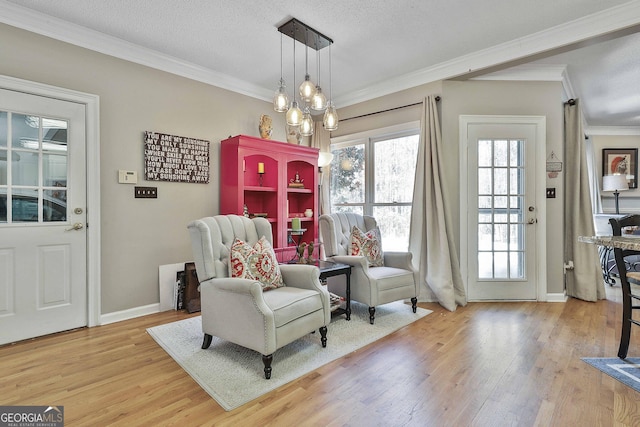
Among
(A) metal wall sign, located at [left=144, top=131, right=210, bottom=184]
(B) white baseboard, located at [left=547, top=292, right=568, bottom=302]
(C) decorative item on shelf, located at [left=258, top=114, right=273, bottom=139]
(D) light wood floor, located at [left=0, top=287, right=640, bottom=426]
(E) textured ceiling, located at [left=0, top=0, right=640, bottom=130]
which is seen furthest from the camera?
(C) decorative item on shelf, located at [left=258, top=114, right=273, bottom=139]

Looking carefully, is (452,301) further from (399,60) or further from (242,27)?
(242,27)

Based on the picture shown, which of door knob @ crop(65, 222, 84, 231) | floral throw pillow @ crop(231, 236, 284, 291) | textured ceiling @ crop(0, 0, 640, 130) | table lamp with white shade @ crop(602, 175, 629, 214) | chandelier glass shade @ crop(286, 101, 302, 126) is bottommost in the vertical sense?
floral throw pillow @ crop(231, 236, 284, 291)

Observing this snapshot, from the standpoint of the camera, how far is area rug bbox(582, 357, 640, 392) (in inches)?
76.0

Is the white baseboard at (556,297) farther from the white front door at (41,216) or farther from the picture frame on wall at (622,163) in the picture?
the white front door at (41,216)

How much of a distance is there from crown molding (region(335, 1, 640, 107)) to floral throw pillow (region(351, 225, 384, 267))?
1906 mm

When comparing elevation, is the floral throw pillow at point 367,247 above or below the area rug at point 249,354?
above

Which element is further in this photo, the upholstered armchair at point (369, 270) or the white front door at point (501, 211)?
the white front door at point (501, 211)

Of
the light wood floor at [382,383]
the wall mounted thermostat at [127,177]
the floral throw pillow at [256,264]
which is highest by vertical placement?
the wall mounted thermostat at [127,177]

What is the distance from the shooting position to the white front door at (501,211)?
357 centimetres

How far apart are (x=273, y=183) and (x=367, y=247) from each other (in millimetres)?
1465

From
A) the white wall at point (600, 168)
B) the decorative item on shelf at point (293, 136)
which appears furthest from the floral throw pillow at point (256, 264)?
the white wall at point (600, 168)

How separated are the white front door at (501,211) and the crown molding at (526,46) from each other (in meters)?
0.66

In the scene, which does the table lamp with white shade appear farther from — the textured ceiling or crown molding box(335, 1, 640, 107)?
crown molding box(335, 1, 640, 107)

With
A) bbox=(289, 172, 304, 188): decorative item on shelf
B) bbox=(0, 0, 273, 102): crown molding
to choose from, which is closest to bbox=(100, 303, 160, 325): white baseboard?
bbox=(289, 172, 304, 188): decorative item on shelf
